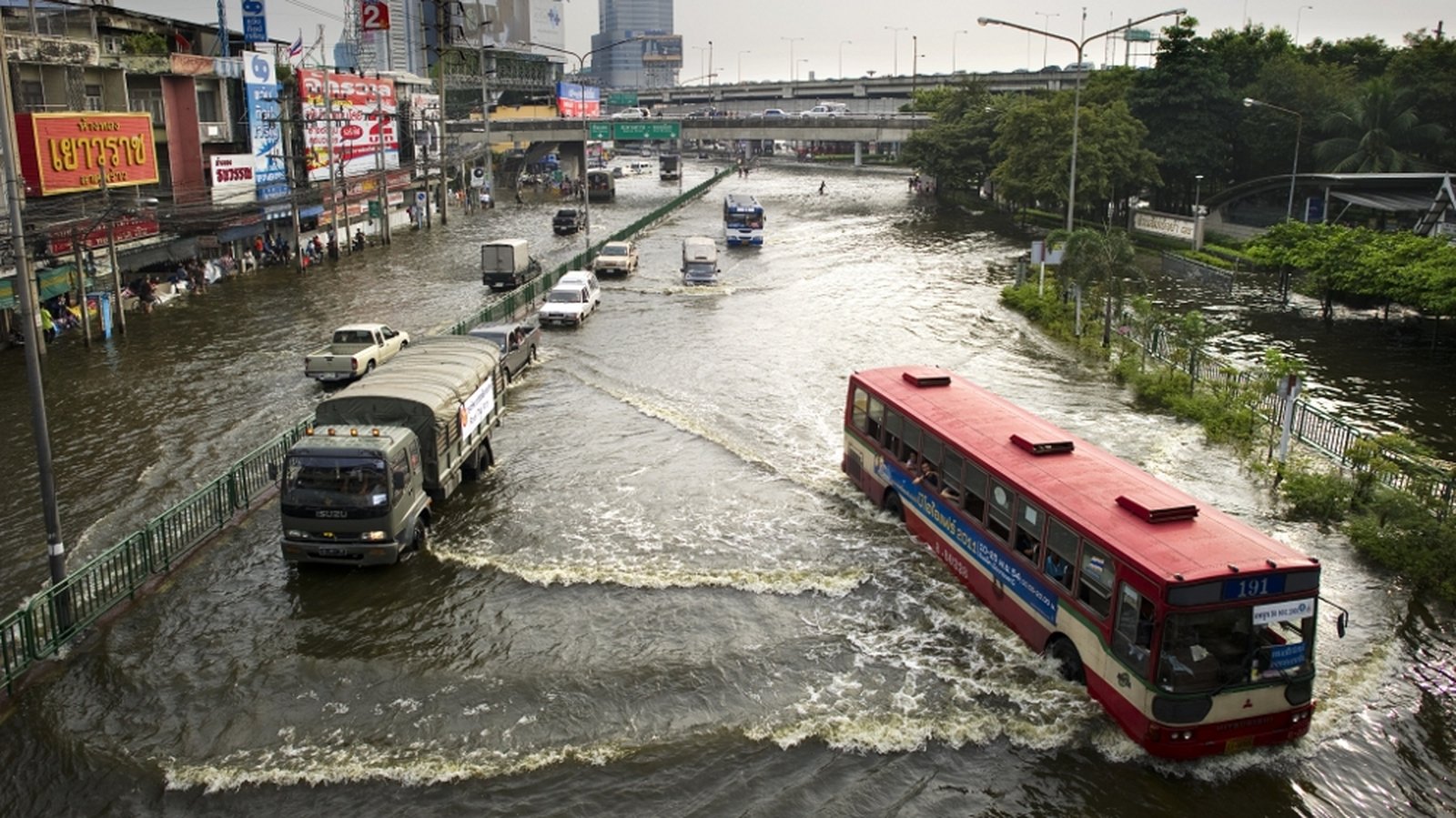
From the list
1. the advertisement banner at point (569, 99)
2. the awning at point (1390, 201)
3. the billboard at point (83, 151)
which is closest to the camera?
the billboard at point (83, 151)

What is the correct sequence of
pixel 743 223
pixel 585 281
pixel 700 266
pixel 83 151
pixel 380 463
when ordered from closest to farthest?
pixel 380 463, pixel 83 151, pixel 585 281, pixel 700 266, pixel 743 223

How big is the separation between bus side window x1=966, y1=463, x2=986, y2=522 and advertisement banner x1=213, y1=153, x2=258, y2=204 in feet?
134

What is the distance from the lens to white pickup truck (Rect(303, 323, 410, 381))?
2938 centimetres

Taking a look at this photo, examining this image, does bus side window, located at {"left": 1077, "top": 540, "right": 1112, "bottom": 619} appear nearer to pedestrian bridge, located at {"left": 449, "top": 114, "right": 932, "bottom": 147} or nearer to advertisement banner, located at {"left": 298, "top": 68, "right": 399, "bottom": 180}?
advertisement banner, located at {"left": 298, "top": 68, "right": 399, "bottom": 180}

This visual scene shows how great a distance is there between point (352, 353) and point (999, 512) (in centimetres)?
2035

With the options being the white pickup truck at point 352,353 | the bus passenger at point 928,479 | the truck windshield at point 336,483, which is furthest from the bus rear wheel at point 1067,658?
the white pickup truck at point 352,353

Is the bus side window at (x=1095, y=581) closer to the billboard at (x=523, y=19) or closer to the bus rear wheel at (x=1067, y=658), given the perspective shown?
the bus rear wheel at (x=1067, y=658)

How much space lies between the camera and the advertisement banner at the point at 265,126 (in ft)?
165

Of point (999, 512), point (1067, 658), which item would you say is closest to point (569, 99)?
point (999, 512)

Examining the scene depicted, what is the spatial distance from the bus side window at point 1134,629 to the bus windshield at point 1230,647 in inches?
8.3

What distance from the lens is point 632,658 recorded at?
50.3 ft

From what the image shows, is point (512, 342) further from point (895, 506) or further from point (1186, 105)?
point (1186, 105)

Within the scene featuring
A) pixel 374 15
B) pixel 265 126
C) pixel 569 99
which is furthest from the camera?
pixel 569 99

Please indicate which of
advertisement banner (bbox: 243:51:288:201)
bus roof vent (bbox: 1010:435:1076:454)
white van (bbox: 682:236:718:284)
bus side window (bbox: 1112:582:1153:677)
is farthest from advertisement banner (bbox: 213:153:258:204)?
bus side window (bbox: 1112:582:1153:677)
